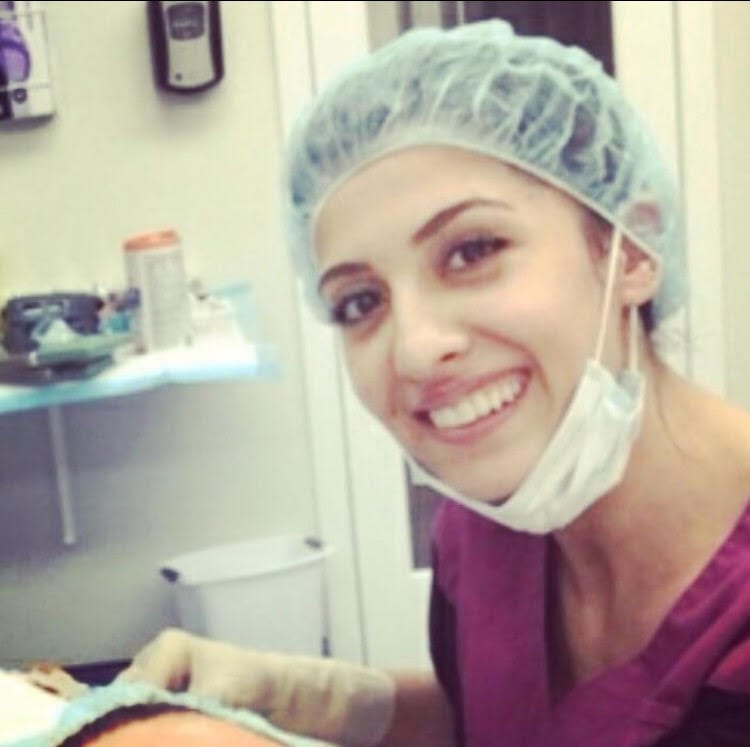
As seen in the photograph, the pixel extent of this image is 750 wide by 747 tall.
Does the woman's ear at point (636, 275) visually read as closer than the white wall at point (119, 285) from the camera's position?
Yes

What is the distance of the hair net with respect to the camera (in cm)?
71

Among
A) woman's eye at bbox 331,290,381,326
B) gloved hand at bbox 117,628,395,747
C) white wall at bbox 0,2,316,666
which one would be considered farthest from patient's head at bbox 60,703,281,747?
white wall at bbox 0,2,316,666

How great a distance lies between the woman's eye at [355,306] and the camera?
0.86 meters

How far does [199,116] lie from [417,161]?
83cm

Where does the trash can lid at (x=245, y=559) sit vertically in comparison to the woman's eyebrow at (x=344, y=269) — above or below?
below

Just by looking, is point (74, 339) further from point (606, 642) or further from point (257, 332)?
point (606, 642)

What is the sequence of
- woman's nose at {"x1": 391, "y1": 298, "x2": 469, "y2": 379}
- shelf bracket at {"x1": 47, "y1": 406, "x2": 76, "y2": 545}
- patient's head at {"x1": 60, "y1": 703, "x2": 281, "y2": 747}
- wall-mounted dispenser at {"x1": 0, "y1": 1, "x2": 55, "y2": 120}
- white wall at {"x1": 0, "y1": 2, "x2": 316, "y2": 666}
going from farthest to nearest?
shelf bracket at {"x1": 47, "y1": 406, "x2": 76, "y2": 545} → white wall at {"x1": 0, "y1": 2, "x2": 316, "y2": 666} → wall-mounted dispenser at {"x1": 0, "y1": 1, "x2": 55, "y2": 120} → woman's nose at {"x1": 391, "y1": 298, "x2": 469, "y2": 379} → patient's head at {"x1": 60, "y1": 703, "x2": 281, "y2": 747}

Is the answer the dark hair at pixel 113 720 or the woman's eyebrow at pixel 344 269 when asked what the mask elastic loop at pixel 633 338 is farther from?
the dark hair at pixel 113 720

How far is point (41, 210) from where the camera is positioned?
1.43 metres

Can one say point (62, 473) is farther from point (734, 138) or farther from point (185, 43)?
point (734, 138)

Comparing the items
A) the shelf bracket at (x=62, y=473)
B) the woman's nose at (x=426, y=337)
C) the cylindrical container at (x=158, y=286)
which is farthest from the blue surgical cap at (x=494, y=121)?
the shelf bracket at (x=62, y=473)

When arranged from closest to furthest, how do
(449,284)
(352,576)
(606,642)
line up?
(449,284), (606,642), (352,576)

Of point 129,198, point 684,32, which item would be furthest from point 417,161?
point 684,32

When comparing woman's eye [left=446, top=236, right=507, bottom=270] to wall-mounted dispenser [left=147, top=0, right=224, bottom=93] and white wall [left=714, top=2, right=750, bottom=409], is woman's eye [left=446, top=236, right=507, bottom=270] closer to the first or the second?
wall-mounted dispenser [left=147, top=0, right=224, bottom=93]
